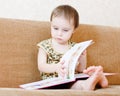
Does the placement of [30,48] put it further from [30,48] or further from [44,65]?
[44,65]

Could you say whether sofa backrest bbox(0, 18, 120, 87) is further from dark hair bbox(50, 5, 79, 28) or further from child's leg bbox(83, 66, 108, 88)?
child's leg bbox(83, 66, 108, 88)

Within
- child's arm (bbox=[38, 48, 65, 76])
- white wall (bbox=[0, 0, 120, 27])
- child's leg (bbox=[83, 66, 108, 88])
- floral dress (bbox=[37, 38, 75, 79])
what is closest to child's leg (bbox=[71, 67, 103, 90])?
child's leg (bbox=[83, 66, 108, 88])

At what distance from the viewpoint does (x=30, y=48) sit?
1.77 m

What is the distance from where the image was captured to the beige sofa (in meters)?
1.70

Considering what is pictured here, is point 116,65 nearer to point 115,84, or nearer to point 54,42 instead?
point 115,84

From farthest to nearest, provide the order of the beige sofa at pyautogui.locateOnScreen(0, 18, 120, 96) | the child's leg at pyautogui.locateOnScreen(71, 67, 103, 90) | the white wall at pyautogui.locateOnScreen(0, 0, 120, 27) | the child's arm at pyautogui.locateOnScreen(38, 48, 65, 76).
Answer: the white wall at pyautogui.locateOnScreen(0, 0, 120, 27) → the beige sofa at pyautogui.locateOnScreen(0, 18, 120, 96) → the child's arm at pyautogui.locateOnScreen(38, 48, 65, 76) → the child's leg at pyautogui.locateOnScreen(71, 67, 103, 90)

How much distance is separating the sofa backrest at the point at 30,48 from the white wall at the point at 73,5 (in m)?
0.23

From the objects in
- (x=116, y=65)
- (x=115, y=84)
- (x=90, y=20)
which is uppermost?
(x=90, y=20)

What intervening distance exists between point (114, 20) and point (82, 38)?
0.46 m

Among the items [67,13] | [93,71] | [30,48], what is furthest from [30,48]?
[93,71]

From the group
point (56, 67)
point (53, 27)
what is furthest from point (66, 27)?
point (56, 67)

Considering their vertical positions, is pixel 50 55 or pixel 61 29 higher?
pixel 61 29

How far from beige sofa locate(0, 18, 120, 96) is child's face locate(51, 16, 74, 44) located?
0.15 m

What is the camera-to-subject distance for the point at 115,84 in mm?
1868
